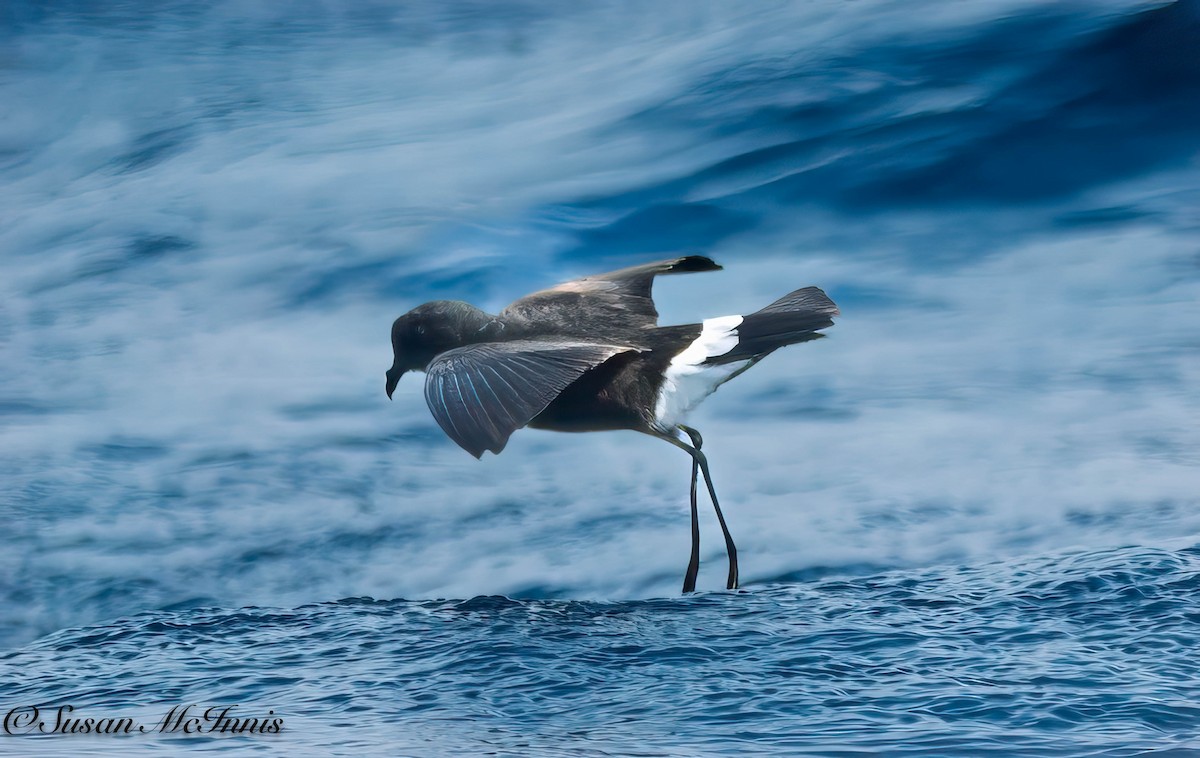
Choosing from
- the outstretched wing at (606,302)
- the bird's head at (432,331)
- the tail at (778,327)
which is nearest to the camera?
the tail at (778,327)

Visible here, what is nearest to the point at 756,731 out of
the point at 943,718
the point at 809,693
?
the point at 809,693

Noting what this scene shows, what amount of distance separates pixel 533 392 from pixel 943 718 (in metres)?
2.04

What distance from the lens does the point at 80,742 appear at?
3229 mm

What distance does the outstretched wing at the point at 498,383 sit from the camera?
13.7ft

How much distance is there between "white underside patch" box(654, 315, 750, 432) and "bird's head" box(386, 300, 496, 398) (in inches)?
38.2

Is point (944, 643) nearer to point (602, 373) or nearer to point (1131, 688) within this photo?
point (1131, 688)

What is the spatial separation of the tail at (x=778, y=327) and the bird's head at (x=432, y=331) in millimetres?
1258

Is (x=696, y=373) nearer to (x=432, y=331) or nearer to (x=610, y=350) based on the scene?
(x=610, y=350)

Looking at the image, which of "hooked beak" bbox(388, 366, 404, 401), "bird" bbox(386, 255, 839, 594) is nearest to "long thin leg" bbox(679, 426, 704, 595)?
"bird" bbox(386, 255, 839, 594)

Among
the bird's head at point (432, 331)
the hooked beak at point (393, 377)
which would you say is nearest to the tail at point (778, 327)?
the bird's head at point (432, 331)

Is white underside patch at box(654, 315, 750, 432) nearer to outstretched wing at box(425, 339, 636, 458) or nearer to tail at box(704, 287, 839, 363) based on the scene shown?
tail at box(704, 287, 839, 363)

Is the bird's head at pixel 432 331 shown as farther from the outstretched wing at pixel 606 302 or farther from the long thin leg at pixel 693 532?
the long thin leg at pixel 693 532

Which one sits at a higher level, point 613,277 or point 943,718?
point 613,277

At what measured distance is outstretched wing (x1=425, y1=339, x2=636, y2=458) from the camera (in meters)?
4.18
